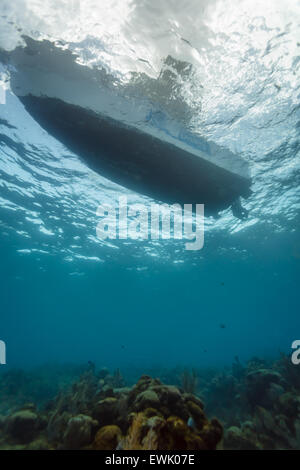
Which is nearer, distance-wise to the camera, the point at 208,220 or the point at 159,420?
the point at 159,420

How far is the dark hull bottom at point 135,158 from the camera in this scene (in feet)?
30.4

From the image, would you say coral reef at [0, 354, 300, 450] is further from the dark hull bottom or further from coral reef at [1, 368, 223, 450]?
the dark hull bottom

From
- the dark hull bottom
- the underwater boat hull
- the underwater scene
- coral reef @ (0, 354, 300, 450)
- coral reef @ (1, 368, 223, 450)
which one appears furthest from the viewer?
the dark hull bottom

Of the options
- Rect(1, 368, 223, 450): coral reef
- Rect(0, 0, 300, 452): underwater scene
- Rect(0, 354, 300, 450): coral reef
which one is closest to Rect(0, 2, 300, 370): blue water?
Rect(0, 0, 300, 452): underwater scene

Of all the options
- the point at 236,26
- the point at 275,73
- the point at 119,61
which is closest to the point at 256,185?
the point at 275,73

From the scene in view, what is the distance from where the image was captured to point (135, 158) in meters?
10.4

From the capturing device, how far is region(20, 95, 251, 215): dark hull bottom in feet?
30.4

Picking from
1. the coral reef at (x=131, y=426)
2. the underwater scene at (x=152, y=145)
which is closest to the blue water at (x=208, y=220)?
the underwater scene at (x=152, y=145)

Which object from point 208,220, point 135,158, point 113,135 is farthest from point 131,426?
point 208,220

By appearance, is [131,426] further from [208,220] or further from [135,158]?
[208,220]

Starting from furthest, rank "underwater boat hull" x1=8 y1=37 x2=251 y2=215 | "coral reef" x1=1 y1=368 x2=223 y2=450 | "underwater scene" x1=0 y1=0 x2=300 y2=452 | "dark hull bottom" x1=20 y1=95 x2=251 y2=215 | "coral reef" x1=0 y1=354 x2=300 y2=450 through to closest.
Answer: "dark hull bottom" x1=20 y1=95 x2=251 y2=215 < "underwater boat hull" x1=8 y1=37 x2=251 y2=215 < "underwater scene" x1=0 y1=0 x2=300 y2=452 < "coral reef" x1=0 y1=354 x2=300 y2=450 < "coral reef" x1=1 y1=368 x2=223 y2=450

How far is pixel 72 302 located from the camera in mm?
62531

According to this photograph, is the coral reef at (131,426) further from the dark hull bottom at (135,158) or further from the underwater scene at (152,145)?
the dark hull bottom at (135,158)

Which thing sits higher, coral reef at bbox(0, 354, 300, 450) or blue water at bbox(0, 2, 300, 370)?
blue water at bbox(0, 2, 300, 370)
